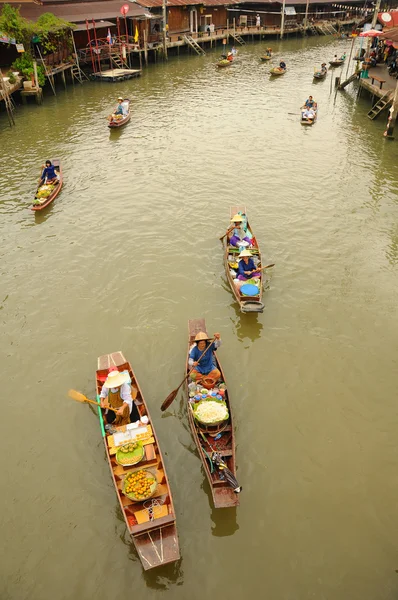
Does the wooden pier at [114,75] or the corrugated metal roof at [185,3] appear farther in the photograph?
the corrugated metal roof at [185,3]

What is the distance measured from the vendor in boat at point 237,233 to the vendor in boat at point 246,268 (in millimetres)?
1491

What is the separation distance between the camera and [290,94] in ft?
119

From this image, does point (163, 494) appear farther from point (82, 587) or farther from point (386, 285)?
point (386, 285)

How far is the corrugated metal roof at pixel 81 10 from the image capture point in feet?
116

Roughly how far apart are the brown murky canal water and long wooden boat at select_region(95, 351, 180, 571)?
721 mm

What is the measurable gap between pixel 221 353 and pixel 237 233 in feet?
17.8

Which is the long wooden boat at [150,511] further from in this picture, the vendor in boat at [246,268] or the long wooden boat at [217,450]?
the vendor in boat at [246,268]

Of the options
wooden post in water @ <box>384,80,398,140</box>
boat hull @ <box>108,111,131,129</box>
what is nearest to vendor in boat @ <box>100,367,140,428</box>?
boat hull @ <box>108,111,131,129</box>

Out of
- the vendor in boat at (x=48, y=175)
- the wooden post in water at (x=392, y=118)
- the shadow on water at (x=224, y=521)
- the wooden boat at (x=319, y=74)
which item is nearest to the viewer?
the shadow on water at (x=224, y=521)

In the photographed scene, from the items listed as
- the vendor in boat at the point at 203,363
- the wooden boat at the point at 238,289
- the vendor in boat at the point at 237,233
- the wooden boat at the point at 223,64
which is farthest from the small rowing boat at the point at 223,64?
the vendor in boat at the point at 203,363

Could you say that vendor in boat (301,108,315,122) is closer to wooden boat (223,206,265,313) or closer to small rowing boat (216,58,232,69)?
wooden boat (223,206,265,313)

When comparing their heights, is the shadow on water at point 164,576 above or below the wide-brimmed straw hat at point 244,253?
below

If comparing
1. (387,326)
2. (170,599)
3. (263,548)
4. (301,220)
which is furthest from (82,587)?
(301,220)

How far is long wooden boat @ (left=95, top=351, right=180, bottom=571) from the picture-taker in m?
6.92
